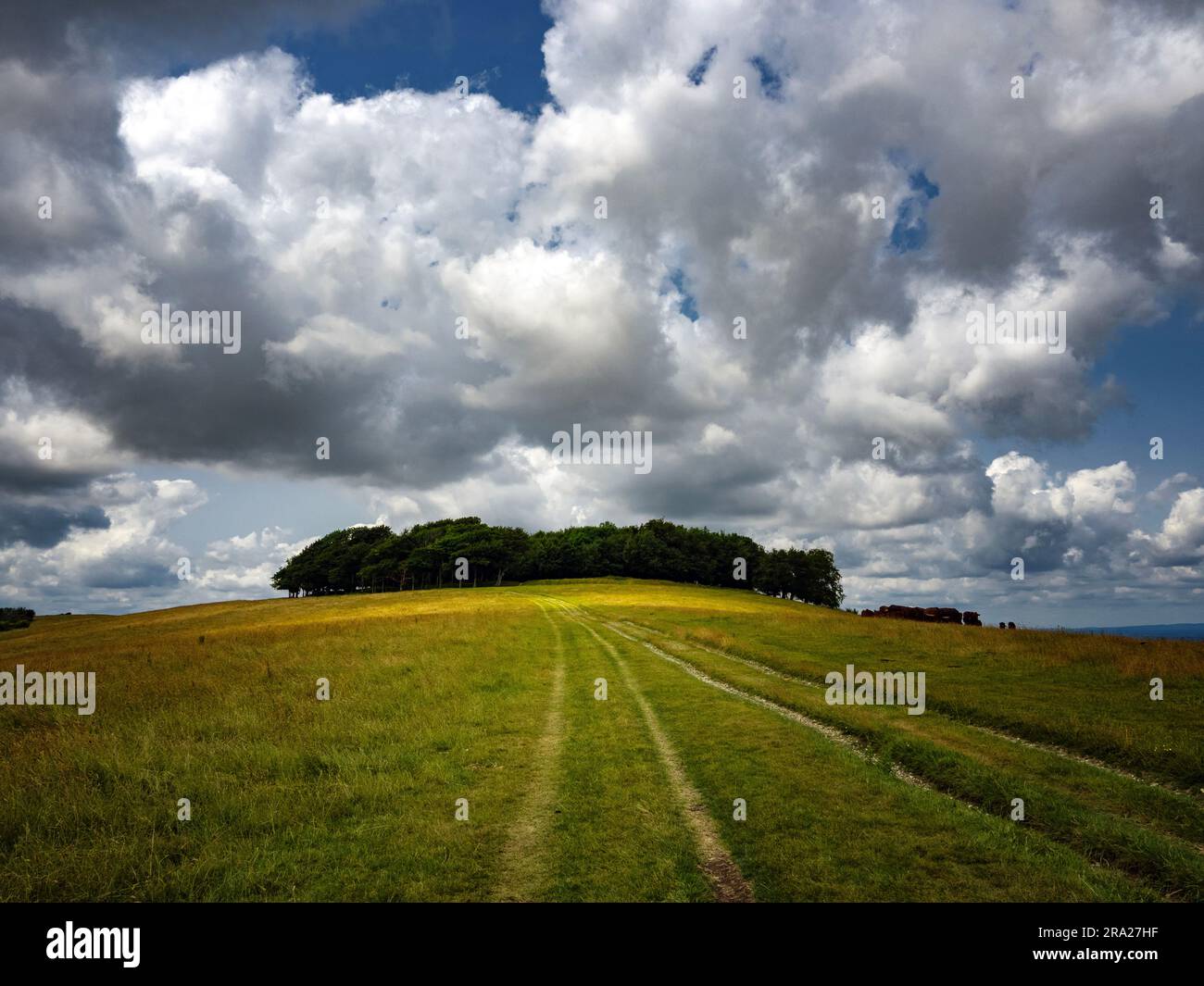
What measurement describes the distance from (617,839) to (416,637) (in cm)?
2497

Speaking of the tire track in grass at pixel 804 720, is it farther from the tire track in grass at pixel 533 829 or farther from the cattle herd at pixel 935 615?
the cattle herd at pixel 935 615

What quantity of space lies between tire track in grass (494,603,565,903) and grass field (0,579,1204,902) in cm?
5

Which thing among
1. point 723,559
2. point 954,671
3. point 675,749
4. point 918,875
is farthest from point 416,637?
point 723,559

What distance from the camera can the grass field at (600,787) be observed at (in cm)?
723

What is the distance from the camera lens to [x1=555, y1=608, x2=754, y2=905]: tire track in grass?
682 cm

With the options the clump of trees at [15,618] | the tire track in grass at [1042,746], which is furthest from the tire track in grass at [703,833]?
the clump of trees at [15,618]

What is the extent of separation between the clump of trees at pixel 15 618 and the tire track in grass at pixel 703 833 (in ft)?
359

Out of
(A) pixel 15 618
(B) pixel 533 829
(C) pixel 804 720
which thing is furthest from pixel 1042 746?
(A) pixel 15 618

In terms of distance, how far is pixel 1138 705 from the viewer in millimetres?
16625

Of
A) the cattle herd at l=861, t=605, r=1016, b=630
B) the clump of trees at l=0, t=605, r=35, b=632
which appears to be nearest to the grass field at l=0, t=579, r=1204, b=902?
the cattle herd at l=861, t=605, r=1016, b=630

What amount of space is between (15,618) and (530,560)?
86448 mm

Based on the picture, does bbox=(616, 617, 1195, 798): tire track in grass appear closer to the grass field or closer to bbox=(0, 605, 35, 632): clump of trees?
the grass field
